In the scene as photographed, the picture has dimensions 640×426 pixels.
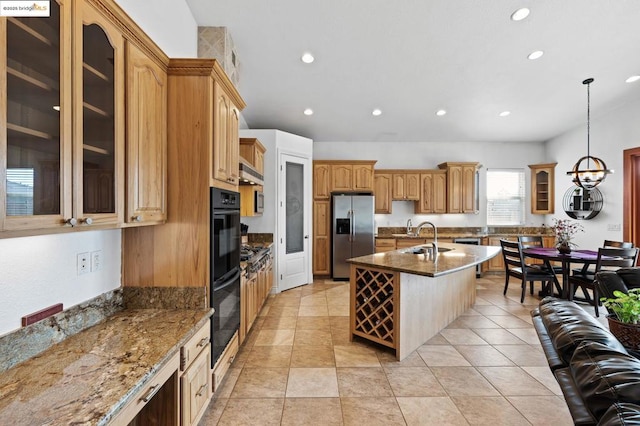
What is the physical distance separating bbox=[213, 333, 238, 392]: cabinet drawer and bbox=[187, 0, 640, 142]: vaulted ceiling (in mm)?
3157

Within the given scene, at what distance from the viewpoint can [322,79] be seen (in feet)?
13.9

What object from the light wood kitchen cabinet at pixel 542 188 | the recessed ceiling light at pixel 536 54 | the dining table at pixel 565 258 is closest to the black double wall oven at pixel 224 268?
the recessed ceiling light at pixel 536 54

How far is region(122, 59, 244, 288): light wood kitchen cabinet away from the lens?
6.15 feet

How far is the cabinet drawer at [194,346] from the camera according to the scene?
1509 mm

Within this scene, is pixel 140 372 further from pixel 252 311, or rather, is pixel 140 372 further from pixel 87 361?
pixel 252 311

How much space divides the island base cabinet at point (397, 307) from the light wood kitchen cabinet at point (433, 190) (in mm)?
3123

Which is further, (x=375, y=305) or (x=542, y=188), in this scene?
(x=542, y=188)

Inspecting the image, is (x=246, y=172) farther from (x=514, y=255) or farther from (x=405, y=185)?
(x=514, y=255)

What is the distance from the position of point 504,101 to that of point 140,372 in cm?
592

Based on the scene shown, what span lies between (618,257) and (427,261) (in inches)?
111

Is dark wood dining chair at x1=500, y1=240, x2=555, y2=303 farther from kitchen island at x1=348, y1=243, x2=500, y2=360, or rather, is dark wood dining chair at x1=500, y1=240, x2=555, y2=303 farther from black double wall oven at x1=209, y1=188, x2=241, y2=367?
black double wall oven at x1=209, y1=188, x2=241, y2=367

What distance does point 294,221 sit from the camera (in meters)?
5.19

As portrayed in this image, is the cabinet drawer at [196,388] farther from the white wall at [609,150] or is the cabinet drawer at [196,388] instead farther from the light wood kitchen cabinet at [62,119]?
the white wall at [609,150]

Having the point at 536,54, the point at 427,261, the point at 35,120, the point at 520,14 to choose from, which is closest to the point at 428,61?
the point at 520,14
